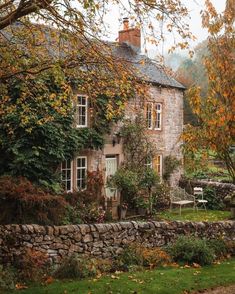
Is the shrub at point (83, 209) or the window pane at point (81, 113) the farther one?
the window pane at point (81, 113)

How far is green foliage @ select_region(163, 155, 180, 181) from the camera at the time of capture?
965 inches

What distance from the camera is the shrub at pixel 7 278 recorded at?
917 centimetres

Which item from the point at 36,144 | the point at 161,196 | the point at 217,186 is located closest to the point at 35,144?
the point at 36,144

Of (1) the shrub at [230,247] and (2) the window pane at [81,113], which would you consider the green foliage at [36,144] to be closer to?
(2) the window pane at [81,113]

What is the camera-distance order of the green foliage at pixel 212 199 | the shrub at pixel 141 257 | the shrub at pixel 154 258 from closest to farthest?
the shrub at pixel 141 257, the shrub at pixel 154 258, the green foliage at pixel 212 199

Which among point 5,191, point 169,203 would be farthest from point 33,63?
point 169,203

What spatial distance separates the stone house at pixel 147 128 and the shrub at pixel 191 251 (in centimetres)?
547

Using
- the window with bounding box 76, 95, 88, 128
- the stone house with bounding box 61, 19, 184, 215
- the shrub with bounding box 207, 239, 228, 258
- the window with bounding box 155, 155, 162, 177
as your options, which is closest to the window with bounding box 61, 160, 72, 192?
the stone house with bounding box 61, 19, 184, 215

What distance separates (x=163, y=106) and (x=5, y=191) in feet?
41.8

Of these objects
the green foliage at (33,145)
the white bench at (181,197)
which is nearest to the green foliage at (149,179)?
the white bench at (181,197)

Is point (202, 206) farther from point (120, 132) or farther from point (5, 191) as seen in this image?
point (5, 191)

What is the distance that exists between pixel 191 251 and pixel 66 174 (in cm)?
810

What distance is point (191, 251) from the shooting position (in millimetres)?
12367

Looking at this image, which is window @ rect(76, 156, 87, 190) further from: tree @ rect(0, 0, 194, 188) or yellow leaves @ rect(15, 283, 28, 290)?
yellow leaves @ rect(15, 283, 28, 290)
